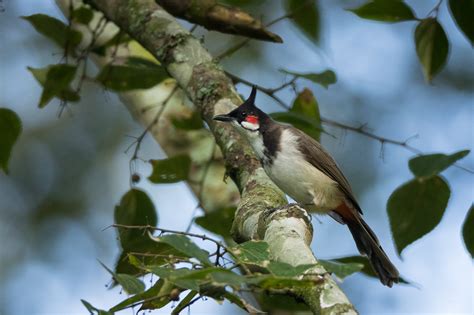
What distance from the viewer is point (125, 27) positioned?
155 inches

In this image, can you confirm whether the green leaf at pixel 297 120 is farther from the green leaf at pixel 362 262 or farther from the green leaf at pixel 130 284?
the green leaf at pixel 130 284

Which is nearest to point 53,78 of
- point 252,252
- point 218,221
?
point 218,221

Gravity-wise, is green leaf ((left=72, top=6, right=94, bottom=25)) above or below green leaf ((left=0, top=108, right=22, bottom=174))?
above

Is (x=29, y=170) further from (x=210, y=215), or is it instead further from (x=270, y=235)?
(x=270, y=235)

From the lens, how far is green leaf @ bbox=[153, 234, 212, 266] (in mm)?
1787

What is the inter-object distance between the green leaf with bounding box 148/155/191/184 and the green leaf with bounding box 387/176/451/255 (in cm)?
108

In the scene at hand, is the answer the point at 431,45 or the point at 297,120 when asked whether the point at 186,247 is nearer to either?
the point at 297,120

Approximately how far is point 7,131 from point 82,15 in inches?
39.0

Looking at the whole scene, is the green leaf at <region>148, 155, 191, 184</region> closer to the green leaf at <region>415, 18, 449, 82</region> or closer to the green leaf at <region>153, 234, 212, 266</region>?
the green leaf at <region>415, 18, 449, 82</region>

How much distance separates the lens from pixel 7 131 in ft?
10.9

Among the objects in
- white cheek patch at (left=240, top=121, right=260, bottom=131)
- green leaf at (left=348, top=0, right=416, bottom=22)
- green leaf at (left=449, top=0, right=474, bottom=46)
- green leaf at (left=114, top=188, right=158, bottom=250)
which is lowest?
green leaf at (left=114, top=188, right=158, bottom=250)

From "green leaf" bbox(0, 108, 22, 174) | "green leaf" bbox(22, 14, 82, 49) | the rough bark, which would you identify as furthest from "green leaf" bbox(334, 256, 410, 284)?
"green leaf" bbox(22, 14, 82, 49)

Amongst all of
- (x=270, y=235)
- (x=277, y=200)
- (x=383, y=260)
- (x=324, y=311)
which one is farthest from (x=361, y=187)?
(x=324, y=311)

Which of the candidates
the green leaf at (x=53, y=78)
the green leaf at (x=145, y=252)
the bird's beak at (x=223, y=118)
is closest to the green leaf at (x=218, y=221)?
the bird's beak at (x=223, y=118)
